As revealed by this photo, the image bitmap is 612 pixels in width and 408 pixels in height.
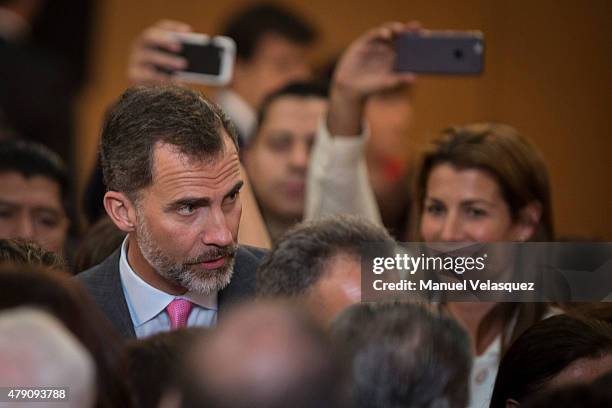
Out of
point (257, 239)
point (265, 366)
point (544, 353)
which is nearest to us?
point (265, 366)

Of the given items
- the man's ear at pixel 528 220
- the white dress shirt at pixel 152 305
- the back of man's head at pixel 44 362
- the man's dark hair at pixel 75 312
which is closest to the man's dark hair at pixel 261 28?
the man's ear at pixel 528 220

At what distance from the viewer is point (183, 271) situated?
2355 millimetres

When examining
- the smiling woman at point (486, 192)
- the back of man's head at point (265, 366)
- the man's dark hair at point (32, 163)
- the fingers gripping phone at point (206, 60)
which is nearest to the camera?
the back of man's head at point (265, 366)

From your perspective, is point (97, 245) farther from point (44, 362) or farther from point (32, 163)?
point (44, 362)

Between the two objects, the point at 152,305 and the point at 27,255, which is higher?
the point at 27,255

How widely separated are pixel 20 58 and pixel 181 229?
2098 millimetres

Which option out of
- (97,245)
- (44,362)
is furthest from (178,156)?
(44,362)

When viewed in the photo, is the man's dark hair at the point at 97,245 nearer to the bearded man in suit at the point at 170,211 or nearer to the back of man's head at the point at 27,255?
the bearded man in suit at the point at 170,211

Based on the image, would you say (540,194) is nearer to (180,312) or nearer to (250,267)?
(250,267)

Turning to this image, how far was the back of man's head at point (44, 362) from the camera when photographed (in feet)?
4.65

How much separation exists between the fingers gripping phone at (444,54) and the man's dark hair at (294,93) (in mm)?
791

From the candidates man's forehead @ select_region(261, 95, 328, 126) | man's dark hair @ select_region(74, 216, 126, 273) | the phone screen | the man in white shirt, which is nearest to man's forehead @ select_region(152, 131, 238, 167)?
man's dark hair @ select_region(74, 216, 126, 273)

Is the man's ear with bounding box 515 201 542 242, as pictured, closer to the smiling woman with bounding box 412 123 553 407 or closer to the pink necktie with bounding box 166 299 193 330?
the smiling woman with bounding box 412 123 553 407

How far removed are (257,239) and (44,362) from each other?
1540 mm
